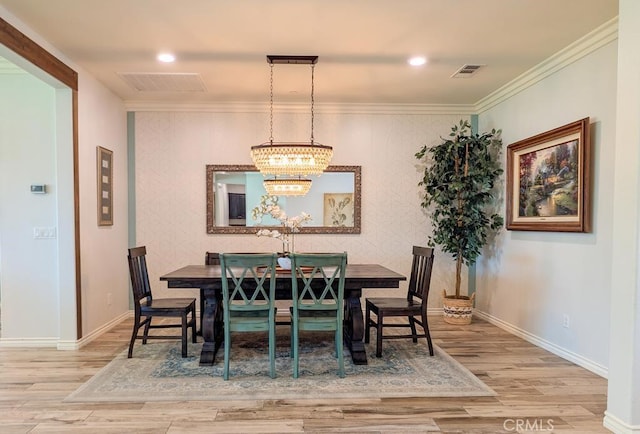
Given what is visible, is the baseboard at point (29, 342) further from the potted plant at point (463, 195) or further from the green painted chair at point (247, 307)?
the potted plant at point (463, 195)

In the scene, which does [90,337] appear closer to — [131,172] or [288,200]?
[131,172]

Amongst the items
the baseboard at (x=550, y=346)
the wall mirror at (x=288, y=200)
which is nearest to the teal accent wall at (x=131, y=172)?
the wall mirror at (x=288, y=200)

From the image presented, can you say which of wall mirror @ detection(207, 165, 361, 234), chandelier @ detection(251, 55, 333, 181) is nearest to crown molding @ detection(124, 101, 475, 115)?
wall mirror @ detection(207, 165, 361, 234)

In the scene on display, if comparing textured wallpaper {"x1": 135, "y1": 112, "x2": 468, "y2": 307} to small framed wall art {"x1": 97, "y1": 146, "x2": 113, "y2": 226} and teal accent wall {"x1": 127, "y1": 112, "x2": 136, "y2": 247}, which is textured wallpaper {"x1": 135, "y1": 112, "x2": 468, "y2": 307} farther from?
small framed wall art {"x1": 97, "y1": 146, "x2": 113, "y2": 226}

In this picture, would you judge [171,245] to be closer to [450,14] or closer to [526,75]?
[450,14]

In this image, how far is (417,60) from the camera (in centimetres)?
363

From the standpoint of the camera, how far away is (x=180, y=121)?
16.5 ft

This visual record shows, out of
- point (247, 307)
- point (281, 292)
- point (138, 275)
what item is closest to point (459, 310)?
point (281, 292)

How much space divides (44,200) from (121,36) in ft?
5.90

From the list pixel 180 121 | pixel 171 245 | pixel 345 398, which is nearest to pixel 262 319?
pixel 345 398

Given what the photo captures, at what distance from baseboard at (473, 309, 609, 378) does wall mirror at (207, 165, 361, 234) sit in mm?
Result: 1954

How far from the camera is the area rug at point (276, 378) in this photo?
2740mm

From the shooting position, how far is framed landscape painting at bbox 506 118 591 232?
10.6 ft

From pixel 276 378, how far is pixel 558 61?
12.0 feet
